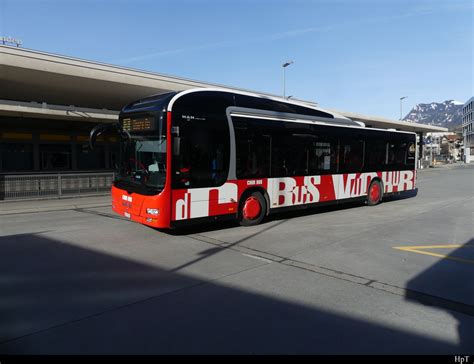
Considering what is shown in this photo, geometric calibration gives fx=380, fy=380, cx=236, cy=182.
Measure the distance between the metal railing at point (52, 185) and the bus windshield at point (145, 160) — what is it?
8.11m

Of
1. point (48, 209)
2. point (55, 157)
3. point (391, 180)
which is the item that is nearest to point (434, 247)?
point (391, 180)

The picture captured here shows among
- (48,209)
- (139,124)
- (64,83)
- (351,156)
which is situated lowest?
(48,209)

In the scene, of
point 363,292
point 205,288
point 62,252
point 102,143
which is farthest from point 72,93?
point 363,292

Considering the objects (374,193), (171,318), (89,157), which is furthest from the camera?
(89,157)

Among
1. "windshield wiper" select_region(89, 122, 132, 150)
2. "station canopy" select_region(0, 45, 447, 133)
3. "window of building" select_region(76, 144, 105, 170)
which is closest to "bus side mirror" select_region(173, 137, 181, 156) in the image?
"windshield wiper" select_region(89, 122, 132, 150)

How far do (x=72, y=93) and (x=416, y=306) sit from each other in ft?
63.6

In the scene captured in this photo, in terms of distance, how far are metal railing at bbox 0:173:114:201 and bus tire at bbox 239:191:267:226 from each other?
9.98 m

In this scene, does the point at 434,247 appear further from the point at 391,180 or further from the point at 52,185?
the point at 52,185

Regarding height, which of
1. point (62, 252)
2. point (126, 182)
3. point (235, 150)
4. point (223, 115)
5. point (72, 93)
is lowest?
point (62, 252)

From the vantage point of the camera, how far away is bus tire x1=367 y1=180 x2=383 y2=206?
552 inches

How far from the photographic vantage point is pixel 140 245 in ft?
25.4

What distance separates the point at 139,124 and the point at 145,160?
0.85 m

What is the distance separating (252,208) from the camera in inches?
387
